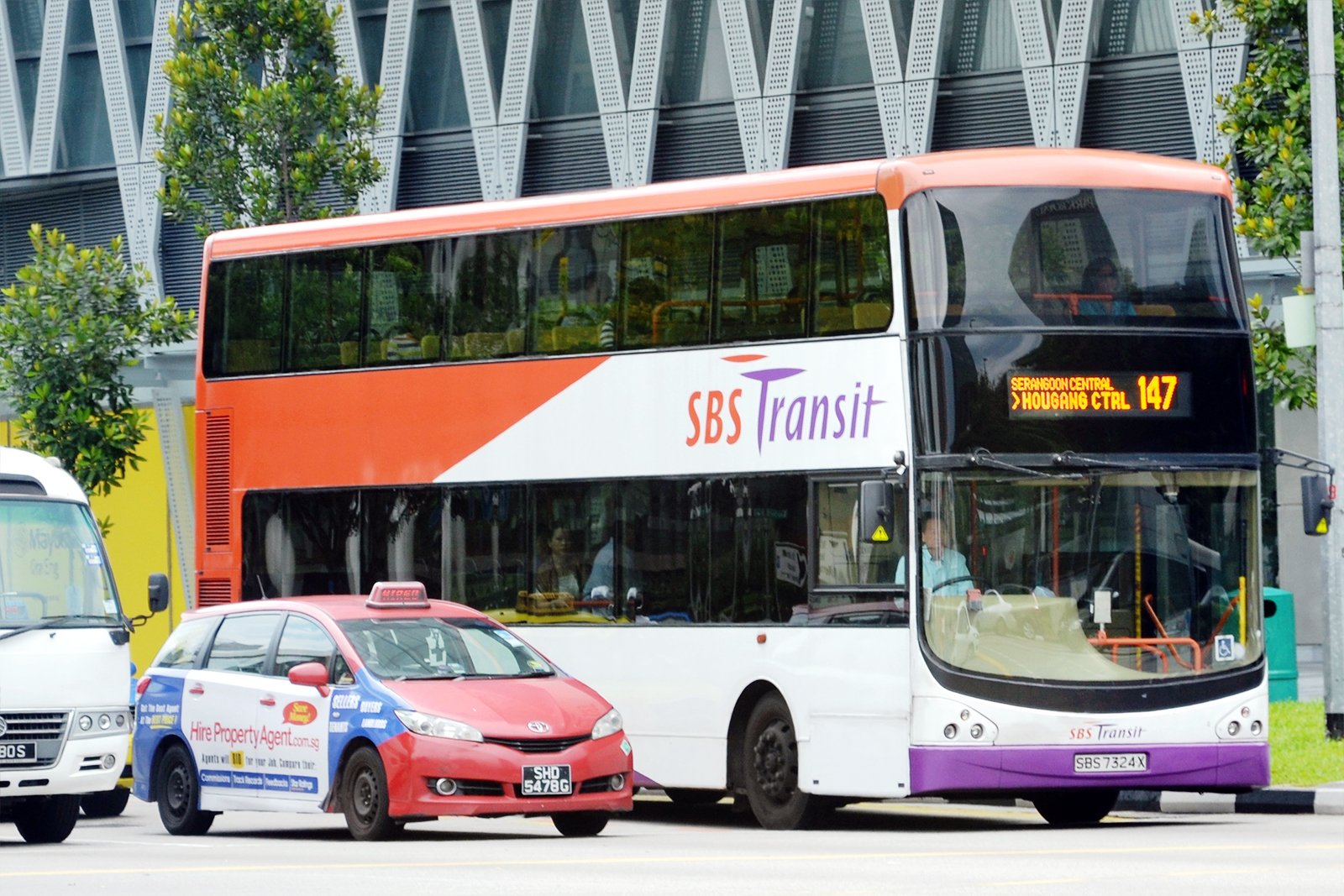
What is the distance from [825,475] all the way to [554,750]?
2.68 meters

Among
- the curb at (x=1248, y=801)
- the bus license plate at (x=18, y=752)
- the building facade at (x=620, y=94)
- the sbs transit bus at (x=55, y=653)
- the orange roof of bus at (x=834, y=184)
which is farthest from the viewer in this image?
the building facade at (x=620, y=94)

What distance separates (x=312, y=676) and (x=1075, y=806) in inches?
211

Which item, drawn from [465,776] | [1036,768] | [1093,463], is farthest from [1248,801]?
[465,776]

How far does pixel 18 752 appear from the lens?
16.2 metres

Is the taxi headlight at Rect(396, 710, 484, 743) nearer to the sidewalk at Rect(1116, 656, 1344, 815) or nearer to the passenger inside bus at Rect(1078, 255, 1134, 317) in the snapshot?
the passenger inside bus at Rect(1078, 255, 1134, 317)

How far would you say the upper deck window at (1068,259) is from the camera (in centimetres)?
1656

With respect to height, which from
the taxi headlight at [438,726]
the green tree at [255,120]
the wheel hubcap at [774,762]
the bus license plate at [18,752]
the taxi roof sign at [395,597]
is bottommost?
the wheel hubcap at [774,762]

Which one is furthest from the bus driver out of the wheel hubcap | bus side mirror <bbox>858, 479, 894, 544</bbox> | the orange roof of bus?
the orange roof of bus

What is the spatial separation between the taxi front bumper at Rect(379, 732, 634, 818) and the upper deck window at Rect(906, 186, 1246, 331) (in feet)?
12.1

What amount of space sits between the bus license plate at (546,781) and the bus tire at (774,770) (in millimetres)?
1983

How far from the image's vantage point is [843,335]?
17078 millimetres

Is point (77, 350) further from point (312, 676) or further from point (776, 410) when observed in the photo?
point (776, 410)

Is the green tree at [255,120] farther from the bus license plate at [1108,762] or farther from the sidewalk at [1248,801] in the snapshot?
the bus license plate at [1108,762]

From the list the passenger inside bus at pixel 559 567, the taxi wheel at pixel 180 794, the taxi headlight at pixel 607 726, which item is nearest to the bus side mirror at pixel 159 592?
the taxi wheel at pixel 180 794
